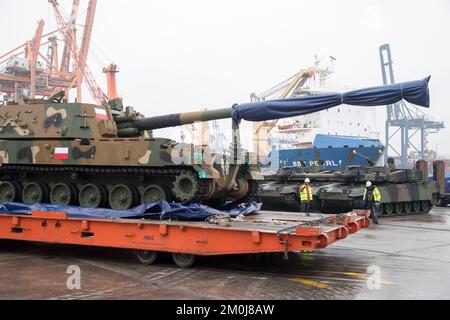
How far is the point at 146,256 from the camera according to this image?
9273mm

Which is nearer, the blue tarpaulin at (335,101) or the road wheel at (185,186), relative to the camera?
the blue tarpaulin at (335,101)

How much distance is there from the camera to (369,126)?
4678cm

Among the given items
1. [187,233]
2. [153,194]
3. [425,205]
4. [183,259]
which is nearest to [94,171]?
[153,194]

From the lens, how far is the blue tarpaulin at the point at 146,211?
952cm

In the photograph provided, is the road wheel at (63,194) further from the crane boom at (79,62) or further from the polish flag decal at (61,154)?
the crane boom at (79,62)

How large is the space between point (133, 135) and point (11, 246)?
12.4ft

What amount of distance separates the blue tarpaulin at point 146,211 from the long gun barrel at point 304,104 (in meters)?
1.97

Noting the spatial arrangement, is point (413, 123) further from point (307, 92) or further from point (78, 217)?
point (78, 217)

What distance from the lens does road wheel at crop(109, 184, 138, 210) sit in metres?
10.9

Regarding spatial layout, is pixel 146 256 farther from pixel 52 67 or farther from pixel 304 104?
pixel 52 67

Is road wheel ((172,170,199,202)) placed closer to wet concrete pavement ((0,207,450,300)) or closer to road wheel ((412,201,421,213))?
wet concrete pavement ((0,207,450,300))

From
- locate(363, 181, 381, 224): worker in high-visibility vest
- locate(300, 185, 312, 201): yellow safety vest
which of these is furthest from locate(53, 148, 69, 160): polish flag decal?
locate(363, 181, 381, 224): worker in high-visibility vest

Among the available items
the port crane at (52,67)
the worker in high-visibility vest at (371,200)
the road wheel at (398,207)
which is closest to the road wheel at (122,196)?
the worker in high-visibility vest at (371,200)

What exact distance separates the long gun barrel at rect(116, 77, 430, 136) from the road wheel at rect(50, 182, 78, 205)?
Answer: 2322 mm
